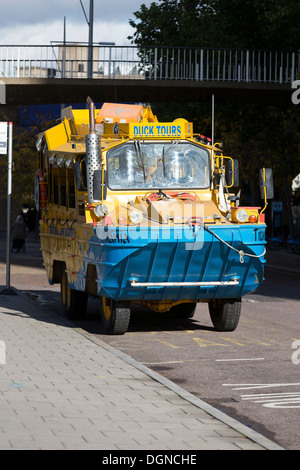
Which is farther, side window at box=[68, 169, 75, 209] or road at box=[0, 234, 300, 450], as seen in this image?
side window at box=[68, 169, 75, 209]

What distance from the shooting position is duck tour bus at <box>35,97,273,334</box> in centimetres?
1198

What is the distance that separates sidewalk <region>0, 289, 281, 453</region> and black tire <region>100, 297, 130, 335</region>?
1.09m

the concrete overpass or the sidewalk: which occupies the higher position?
the concrete overpass

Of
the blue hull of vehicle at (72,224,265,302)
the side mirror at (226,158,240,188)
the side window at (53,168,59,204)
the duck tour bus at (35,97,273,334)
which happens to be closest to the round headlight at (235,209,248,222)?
the duck tour bus at (35,97,273,334)

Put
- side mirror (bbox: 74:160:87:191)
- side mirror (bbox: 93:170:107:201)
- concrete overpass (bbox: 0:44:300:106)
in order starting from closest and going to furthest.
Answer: side mirror (bbox: 93:170:107:201) → side mirror (bbox: 74:160:87:191) → concrete overpass (bbox: 0:44:300:106)

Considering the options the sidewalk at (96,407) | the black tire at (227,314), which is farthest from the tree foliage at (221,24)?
the sidewalk at (96,407)

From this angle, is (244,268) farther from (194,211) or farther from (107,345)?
(107,345)

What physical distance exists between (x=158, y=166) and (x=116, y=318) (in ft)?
7.83

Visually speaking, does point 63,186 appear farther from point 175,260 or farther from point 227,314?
point 227,314

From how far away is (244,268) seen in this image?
489 inches

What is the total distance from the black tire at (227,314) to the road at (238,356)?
16 cm

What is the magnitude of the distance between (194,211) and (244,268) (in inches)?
41.5

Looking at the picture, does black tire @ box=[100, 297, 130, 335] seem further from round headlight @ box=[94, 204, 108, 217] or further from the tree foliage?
the tree foliage
